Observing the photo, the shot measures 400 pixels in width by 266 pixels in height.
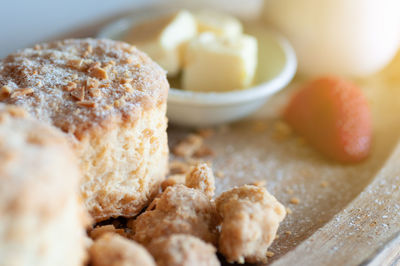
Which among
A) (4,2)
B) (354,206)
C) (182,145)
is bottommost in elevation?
(182,145)

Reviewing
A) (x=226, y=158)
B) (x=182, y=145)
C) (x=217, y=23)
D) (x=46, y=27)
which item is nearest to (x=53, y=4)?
(x=46, y=27)

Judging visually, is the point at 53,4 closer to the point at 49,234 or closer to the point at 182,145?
the point at 182,145

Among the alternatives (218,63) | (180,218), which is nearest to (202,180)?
(180,218)

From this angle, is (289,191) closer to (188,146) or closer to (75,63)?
(188,146)

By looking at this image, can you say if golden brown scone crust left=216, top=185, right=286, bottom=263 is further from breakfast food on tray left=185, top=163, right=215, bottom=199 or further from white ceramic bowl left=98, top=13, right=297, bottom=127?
white ceramic bowl left=98, top=13, right=297, bottom=127

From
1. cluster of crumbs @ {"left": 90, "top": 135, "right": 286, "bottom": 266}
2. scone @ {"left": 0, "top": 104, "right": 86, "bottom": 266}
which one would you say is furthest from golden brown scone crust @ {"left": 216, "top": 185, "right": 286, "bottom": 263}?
scone @ {"left": 0, "top": 104, "right": 86, "bottom": 266}

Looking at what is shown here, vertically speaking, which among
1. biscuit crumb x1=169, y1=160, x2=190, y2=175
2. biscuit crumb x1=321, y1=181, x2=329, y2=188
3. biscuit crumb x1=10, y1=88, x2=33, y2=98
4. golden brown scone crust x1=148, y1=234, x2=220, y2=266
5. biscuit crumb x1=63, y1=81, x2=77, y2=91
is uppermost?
biscuit crumb x1=63, y1=81, x2=77, y2=91
